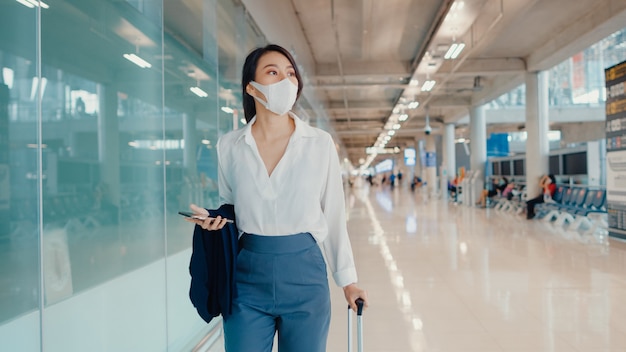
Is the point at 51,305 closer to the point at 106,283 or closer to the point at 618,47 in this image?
the point at 106,283

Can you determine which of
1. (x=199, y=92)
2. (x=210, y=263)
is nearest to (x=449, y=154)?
(x=199, y=92)

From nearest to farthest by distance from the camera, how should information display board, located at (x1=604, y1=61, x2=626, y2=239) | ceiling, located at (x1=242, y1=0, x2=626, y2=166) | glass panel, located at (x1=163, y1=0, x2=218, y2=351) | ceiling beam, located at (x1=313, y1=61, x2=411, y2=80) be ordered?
1. glass panel, located at (x1=163, y1=0, x2=218, y2=351)
2. ceiling, located at (x1=242, y1=0, x2=626, y2=166)
3. information display board, located at (x1=604, y1=61, x2=626, y2=239)
4. ceiling beam, located at (x1=313, y1=61, x2=411, y2=80)

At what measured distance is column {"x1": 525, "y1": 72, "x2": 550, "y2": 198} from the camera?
14.0 m

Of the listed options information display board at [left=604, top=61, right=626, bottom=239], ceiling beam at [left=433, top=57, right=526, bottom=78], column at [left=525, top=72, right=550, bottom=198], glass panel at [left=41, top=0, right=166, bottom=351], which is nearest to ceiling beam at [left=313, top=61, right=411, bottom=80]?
ceiling beam at [left=433, top=57, right=526, bottom=78]

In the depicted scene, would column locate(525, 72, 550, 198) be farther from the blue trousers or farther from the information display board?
the blue trousers

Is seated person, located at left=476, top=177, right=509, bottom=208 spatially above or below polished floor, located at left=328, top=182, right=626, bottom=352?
above

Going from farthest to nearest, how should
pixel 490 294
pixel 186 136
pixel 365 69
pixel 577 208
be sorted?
pixel 365 69, pixel 577 208, pixel 490 294, pixel 186 136

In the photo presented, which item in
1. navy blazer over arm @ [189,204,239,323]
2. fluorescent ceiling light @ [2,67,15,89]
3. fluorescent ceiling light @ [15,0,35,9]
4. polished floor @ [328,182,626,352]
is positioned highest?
fluorescent ceiling light @ [15,0,35,9]

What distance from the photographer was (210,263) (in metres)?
1.48

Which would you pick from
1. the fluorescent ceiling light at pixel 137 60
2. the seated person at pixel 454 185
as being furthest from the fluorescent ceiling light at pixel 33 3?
the seated person at pixel 454 185

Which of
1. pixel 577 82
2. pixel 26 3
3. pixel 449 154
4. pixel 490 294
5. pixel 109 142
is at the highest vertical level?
pixel 577 82

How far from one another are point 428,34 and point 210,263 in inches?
405

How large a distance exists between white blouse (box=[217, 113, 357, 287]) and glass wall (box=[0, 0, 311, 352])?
77 cm

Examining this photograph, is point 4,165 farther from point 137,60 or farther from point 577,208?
Answer: point 577,208
